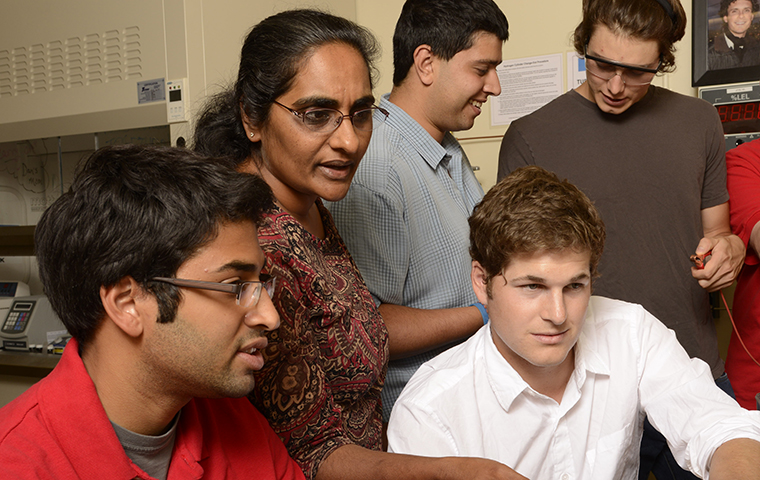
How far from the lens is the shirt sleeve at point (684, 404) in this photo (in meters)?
1.06

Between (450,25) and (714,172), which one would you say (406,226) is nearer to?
(450,25)

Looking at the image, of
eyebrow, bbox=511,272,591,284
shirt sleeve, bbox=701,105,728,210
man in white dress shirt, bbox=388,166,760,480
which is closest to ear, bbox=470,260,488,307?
man in white dress shirt, bbox=388,166,760,480

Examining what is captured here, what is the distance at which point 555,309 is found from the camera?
3.68 feet

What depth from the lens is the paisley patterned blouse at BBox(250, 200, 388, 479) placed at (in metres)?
1.05

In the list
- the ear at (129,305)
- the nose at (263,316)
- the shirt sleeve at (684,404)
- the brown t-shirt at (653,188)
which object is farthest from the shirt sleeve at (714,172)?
the ear at (129,305)

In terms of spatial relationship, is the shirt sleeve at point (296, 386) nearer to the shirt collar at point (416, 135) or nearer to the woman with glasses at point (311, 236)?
the woman with glasses at point (311, 236)

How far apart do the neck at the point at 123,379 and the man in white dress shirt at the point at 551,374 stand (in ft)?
1.53

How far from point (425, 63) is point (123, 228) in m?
1.03

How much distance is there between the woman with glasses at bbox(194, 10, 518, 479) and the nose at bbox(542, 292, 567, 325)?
1.02 ft

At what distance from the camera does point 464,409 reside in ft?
3.95

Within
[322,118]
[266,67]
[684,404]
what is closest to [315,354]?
[322,118]

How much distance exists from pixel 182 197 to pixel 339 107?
14.5 inches

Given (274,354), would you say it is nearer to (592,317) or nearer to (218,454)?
(218,454)

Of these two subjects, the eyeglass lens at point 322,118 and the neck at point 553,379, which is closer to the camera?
the eyeglass lens at point 322,118
